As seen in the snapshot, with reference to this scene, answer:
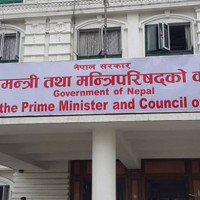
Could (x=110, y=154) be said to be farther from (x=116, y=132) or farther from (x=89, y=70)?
(x=89, y=70)

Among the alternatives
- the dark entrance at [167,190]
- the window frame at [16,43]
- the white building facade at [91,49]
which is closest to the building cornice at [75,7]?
the white building facade at [91,49]

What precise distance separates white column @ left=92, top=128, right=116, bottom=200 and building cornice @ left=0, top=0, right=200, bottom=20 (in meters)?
5.95

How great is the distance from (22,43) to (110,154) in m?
6.62

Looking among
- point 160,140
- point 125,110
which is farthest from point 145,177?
point 125,110

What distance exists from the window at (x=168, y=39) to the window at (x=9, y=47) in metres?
4.34

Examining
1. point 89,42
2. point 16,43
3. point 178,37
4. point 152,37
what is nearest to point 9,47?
point 16,43

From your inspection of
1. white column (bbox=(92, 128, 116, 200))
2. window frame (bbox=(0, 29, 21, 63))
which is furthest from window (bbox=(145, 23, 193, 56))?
white column (bbox=(92, 128, 116, 200))

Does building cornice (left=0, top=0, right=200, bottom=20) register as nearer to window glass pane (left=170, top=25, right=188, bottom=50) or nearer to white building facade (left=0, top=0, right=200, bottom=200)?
white building facade (left=0, top=0, right=200, bottom=200)

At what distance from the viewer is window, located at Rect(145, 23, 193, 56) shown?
11.8 meters

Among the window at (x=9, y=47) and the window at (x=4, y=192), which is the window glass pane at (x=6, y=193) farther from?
the window at (x=9, y=47)

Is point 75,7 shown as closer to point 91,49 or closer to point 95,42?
point 95,42

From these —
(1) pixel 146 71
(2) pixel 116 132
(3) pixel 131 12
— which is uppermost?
(3) pixel 131 12

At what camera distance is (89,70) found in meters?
7.31

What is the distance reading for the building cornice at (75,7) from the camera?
39.3 ft
